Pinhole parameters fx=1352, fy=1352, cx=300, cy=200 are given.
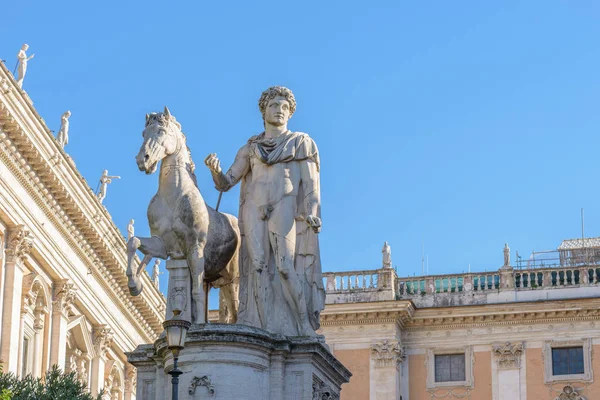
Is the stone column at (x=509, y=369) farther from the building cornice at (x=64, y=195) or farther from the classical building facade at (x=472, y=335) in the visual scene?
the building cornice at (x=64, y=195)

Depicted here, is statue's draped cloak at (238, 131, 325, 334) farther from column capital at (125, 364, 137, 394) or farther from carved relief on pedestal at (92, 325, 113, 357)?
column capital at (125, 364, 137, 394)

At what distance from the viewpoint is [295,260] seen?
1383 centimetres

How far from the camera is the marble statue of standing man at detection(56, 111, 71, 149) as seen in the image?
3988cm

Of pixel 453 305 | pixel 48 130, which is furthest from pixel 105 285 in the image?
pixel 453 305

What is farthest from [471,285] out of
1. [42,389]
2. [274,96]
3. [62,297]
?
[274,96]

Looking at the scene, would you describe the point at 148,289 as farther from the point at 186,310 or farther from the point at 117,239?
the point at 186,310

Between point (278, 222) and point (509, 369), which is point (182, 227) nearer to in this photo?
point (278, 222)

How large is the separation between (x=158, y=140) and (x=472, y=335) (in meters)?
37.6

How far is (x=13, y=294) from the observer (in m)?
36.5

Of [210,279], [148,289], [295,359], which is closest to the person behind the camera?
[295,359]

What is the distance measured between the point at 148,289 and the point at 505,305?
13031 mm

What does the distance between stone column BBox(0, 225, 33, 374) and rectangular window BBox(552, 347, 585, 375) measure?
821 inches

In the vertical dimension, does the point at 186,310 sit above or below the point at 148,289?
below

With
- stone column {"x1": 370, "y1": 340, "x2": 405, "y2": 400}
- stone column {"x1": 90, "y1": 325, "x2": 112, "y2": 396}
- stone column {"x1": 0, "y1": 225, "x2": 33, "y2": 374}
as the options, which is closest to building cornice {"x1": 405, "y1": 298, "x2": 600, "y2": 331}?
stone column {"x1": 370, "y1": 340, "x2": 405, "y2": 400}
